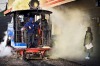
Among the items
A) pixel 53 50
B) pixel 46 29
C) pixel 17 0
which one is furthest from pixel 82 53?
pixel 17 0

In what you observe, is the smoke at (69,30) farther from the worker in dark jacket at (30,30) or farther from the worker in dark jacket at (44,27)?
the worker in dark jacket at (30,30)

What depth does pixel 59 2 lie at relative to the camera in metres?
21.7

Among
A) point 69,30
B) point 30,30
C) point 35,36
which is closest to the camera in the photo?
point 30,30

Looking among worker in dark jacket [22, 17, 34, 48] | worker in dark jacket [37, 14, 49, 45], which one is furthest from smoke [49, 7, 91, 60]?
worker in dark jacket [22, 17, 34, 48]

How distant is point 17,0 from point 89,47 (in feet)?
55.1

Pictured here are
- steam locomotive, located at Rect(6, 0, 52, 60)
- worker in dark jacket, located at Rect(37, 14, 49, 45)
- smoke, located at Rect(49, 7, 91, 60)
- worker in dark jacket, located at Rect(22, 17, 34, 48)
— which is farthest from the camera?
smoke, located at Rect(49, 7, 91, 60)

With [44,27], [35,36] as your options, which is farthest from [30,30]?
[44,27]

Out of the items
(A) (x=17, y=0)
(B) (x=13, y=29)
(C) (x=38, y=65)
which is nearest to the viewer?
(C) (x=38, y=65)

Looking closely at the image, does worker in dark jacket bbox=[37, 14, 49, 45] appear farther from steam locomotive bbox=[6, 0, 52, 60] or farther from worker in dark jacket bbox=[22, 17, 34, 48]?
worker in dark jacket bbox=[22, 17, 34, 48]

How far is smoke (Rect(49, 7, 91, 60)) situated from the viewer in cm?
1902

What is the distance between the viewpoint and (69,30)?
22.9m

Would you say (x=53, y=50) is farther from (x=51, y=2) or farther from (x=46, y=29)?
(x=51, y=2)

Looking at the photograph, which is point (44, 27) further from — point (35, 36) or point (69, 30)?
point (69, 30)

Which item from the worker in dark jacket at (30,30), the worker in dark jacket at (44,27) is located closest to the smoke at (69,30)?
the worker in dark jacket at (44,27)
